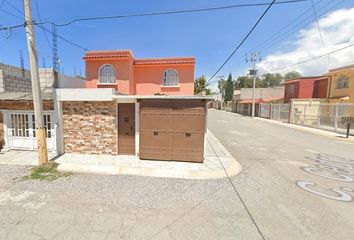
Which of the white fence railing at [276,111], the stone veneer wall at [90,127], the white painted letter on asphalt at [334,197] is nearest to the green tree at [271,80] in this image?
the white fence railing at [276,111]

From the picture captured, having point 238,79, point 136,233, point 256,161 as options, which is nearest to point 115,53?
point 256,161

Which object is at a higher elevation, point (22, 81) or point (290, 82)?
point (290, 82)

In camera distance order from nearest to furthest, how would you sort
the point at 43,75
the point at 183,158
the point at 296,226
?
the point at 296,226 < the point at 183,158 < the point at 43,75

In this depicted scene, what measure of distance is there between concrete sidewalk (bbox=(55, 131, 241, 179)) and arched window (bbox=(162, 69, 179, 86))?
6.78m

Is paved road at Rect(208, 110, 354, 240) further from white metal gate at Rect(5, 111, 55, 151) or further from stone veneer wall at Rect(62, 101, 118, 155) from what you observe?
white metal gate at Rect(5, 111, 55, 151)

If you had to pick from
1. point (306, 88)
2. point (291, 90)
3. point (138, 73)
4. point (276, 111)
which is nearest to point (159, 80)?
point (138, 73)

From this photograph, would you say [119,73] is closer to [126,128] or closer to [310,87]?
[126,128]

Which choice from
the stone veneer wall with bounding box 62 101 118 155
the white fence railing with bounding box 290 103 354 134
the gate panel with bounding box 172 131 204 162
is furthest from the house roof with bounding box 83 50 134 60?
the white fence railing with bounding box 290 103 354 134

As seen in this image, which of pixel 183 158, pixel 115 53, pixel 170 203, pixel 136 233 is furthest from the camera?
pixel 115 53

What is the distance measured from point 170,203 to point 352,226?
3.80 metres

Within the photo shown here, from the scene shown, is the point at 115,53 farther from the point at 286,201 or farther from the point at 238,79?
the point at 238,79

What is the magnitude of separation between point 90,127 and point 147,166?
11.1ft

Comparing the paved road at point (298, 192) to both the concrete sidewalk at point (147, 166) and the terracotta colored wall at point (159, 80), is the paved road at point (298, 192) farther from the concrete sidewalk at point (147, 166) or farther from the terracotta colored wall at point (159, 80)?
the terracotta colored wall at point (159, 80)

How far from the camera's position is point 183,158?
7668 mm
